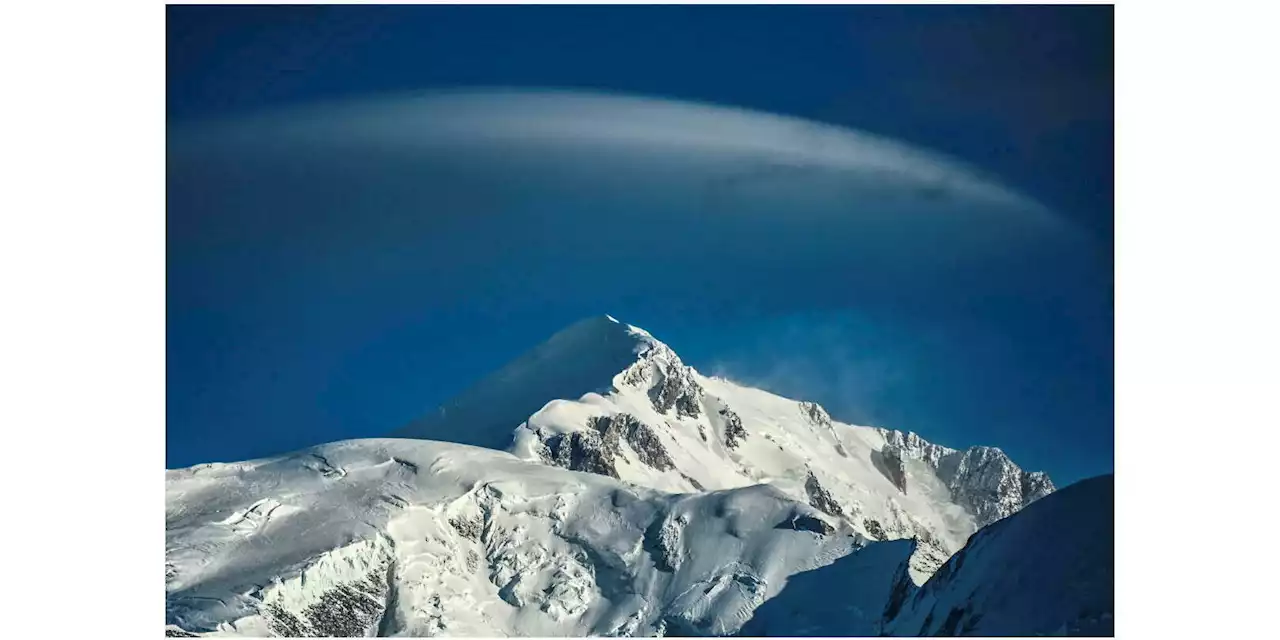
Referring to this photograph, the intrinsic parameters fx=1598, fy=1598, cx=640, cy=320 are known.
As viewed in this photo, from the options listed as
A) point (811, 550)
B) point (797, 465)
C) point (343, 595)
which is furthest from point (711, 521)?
point (797, 465)

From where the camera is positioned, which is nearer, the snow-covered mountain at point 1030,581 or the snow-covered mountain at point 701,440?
the snow-covered mountain at point 1030,581

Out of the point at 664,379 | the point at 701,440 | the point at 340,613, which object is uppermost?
the point at 664,379

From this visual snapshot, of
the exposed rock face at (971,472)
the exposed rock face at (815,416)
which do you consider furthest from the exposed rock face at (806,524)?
the exposed rock face at (815,416)

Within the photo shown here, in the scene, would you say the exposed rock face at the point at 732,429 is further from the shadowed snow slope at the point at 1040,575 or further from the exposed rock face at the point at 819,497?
the shadowed snow slope at the point at 1040,575

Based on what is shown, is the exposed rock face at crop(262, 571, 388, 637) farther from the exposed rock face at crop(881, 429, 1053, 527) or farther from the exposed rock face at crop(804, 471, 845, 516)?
the exposed rock face at crop(881, 429, 1053, 527)

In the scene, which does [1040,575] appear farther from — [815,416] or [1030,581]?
[815,416]

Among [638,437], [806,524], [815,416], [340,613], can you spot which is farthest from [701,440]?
[340,613]

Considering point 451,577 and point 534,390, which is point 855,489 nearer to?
point 534,390
